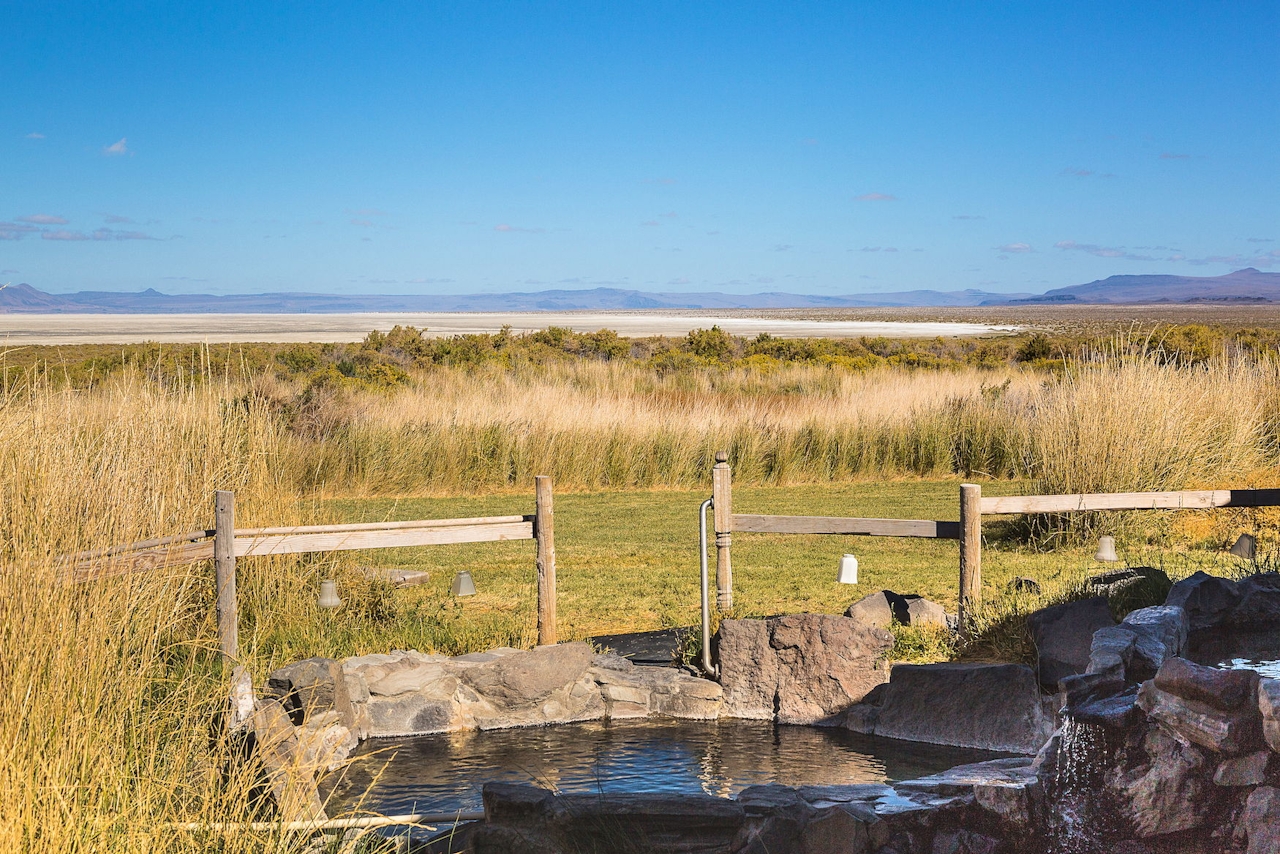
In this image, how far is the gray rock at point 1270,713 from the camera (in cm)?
322

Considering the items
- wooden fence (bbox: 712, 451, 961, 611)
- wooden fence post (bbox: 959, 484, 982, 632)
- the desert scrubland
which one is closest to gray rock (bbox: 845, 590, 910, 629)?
wooden fence (bbox: 712, 451, 961, 611)

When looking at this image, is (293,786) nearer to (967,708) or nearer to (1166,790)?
(1166,790)

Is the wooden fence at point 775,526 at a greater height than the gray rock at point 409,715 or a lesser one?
greater

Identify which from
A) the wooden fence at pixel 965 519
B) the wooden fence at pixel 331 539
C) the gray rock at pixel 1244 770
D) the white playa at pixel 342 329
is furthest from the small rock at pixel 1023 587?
Answer: the white playa at pixel 342 329

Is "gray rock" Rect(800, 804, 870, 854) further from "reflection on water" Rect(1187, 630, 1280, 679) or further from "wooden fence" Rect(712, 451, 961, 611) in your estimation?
"wooden fence" Rect(712, 451, 961, 611)

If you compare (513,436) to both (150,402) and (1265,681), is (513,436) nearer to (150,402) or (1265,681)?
(150,402)

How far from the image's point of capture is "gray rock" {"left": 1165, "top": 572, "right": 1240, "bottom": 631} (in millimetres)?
4906

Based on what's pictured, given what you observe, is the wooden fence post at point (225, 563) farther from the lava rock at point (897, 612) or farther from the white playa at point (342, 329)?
the white playa at point (342, 329)

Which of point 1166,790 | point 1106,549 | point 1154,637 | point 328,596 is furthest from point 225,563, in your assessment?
point 1106,549

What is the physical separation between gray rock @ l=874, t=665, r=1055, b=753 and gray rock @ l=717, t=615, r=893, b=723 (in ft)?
0.93

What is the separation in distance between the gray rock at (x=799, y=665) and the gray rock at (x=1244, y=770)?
3037 mm

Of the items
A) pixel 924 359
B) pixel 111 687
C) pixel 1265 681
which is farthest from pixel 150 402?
pixel 924 359

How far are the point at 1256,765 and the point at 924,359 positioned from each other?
28.7 m

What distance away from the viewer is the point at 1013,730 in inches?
220
